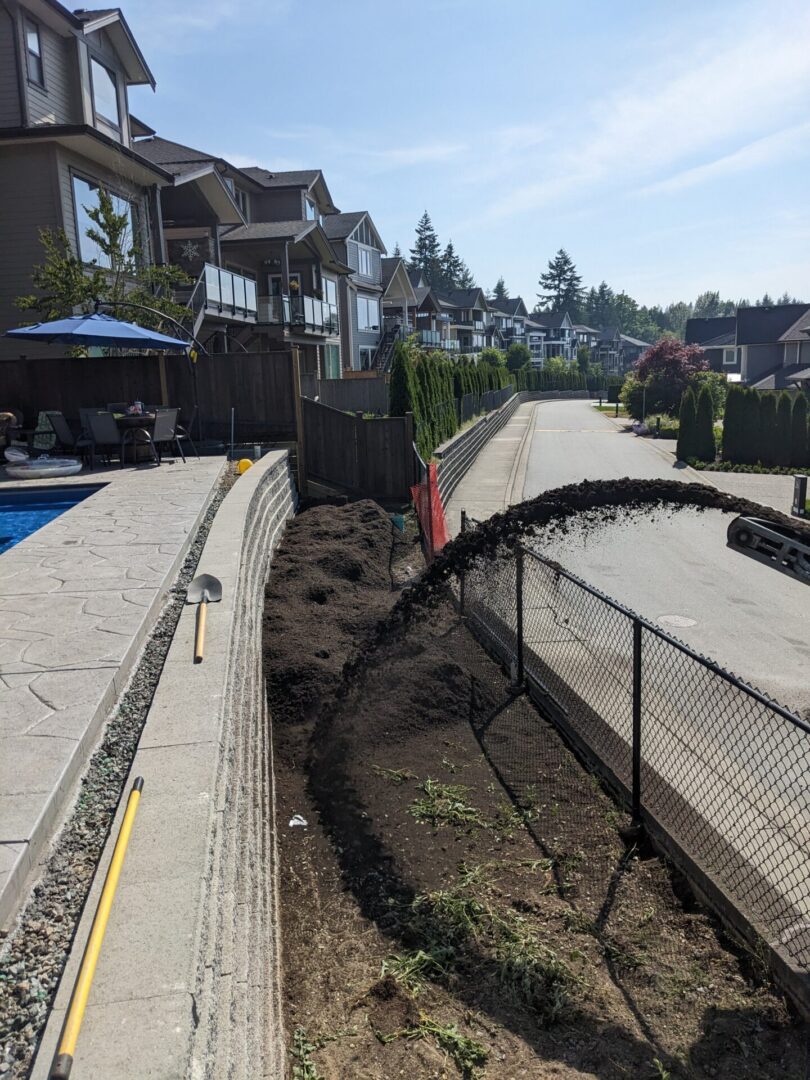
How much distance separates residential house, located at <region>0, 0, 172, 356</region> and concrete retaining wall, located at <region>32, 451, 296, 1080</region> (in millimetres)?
17883

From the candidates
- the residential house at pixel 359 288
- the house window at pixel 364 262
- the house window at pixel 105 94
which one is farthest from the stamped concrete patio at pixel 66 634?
the house window at pixel 364 262

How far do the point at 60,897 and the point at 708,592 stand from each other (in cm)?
1085

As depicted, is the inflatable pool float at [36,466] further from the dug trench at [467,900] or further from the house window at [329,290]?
the house window at [329,290]

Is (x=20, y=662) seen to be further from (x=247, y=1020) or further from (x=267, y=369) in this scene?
(x=267, y=369)

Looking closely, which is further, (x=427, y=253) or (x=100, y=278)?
(x=427, y=253)

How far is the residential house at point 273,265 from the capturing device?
3022 centimetres

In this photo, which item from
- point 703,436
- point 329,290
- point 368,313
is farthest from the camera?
point 368,313

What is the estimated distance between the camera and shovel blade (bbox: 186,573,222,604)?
6262 mm

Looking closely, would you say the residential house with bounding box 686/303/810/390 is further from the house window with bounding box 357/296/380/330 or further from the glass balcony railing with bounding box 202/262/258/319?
the glass balcony railing with bounding box 202/262/258/319

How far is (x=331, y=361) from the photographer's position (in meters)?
44.8

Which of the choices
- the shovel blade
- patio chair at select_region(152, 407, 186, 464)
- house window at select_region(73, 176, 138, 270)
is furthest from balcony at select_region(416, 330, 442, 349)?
the shovel blade

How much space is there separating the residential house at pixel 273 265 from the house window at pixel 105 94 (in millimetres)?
3218

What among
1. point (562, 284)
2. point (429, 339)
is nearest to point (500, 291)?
point (562, 284)

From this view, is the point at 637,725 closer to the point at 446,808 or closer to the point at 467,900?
the point at 446,808
